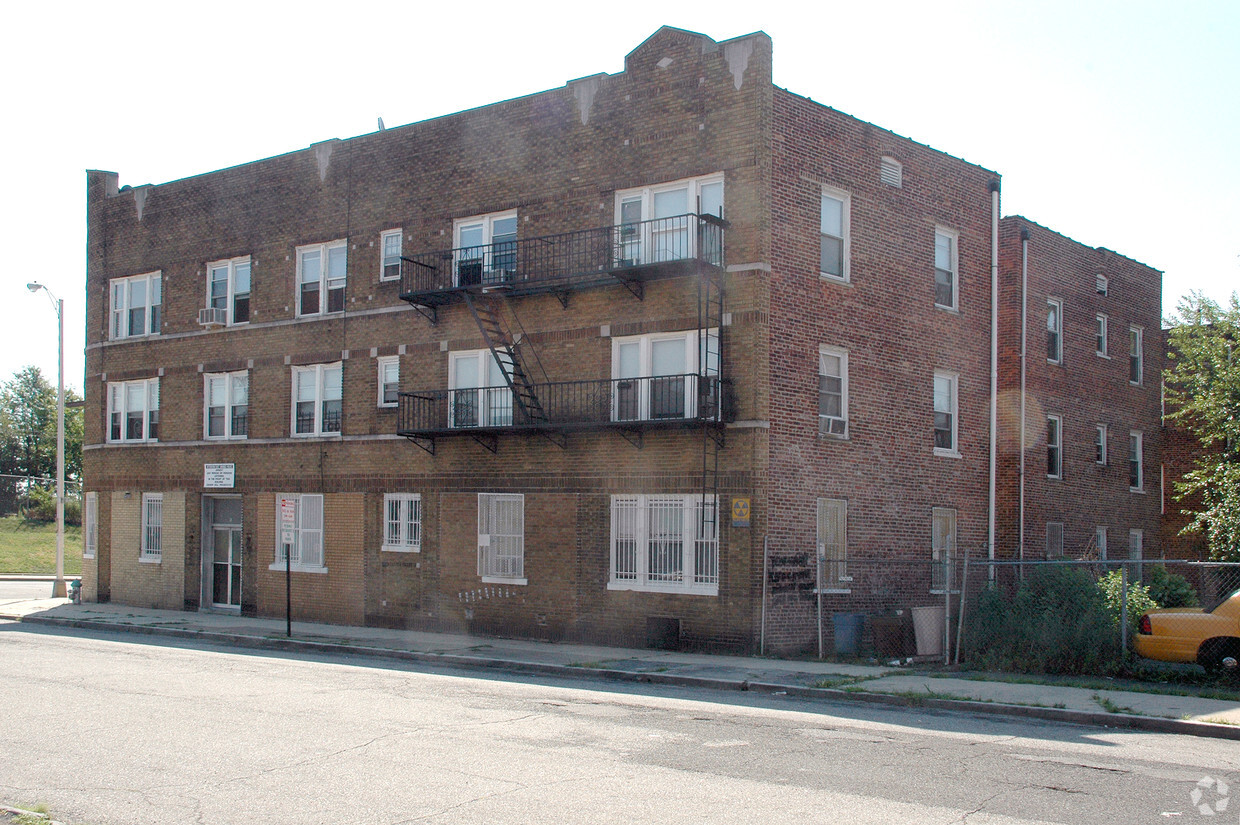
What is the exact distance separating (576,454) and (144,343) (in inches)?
581

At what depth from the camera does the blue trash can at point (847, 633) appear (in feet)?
65.1

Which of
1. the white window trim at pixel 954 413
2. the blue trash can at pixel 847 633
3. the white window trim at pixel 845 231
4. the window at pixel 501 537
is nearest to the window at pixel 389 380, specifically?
the window at pixel 501 537

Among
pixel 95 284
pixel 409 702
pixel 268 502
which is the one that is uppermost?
pixel 95 284

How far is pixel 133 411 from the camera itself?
3038cm

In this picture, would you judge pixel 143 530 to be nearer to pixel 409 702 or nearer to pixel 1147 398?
pixel 409 702

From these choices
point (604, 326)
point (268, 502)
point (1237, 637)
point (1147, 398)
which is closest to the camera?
point (1237, 637)

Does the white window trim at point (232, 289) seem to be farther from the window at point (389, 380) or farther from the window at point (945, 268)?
the window at point (945, 268)

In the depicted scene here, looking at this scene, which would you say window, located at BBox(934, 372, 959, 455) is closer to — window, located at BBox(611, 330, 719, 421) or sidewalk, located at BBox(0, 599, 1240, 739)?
window, located at BBox(611, 330, 719, 421)

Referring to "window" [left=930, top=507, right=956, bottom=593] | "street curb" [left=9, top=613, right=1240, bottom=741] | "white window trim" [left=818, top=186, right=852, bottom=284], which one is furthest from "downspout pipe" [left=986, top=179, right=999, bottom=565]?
"street curb" [left=9, top=613, right=1240, bottom=741]

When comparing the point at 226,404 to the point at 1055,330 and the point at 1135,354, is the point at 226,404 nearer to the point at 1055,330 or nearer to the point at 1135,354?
the point at 1055,330

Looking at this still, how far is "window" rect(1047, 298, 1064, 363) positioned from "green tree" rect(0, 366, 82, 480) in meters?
72.2

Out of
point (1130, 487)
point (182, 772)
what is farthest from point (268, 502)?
point (1130, 487)

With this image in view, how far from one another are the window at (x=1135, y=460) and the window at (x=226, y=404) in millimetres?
23640

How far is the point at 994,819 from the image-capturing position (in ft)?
26.2
